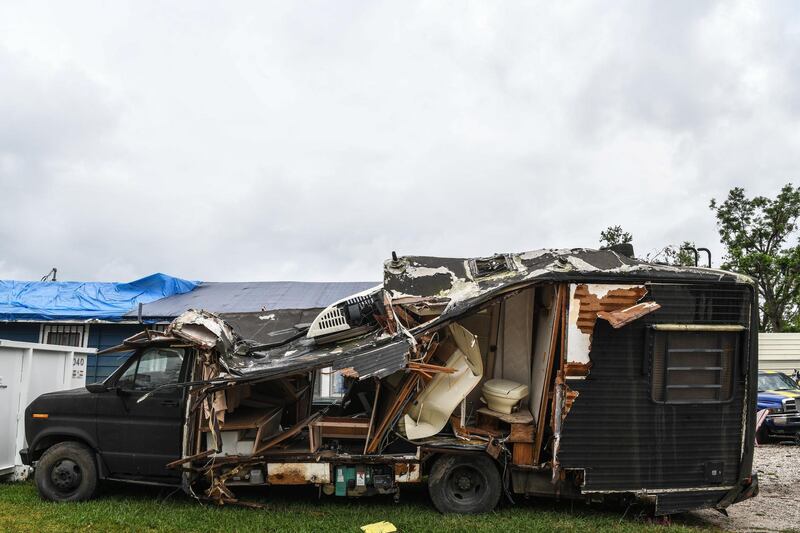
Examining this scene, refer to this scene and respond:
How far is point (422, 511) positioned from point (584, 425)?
2.02m

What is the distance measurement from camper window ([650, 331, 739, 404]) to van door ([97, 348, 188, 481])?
5.27 m

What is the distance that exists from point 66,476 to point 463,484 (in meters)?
4.55

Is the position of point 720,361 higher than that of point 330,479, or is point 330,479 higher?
point 720,361

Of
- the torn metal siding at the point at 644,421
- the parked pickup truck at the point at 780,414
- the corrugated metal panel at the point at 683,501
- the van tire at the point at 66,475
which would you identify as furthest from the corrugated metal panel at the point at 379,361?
the parked pickup truck at the point at 780,414

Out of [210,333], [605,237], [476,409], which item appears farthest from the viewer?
[605,237]

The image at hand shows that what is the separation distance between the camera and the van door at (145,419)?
6.86 m

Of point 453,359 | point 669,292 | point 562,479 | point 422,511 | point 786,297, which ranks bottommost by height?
point 422,511

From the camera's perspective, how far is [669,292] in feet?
20.8

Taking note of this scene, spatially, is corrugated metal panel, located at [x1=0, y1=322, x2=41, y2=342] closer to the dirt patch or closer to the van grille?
the dirt patch

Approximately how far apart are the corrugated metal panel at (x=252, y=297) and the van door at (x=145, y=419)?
7.11 m

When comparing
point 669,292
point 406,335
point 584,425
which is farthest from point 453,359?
point 669,292

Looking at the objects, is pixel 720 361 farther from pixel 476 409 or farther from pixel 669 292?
pixel 476 409

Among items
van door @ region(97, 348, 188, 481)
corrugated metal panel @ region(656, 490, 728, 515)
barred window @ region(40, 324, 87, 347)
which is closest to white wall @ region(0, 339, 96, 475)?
van door @ region(97, 348, 188, 481)

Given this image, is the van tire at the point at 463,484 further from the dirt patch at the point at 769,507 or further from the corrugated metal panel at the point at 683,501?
the dirt patch at the point at 769,507
